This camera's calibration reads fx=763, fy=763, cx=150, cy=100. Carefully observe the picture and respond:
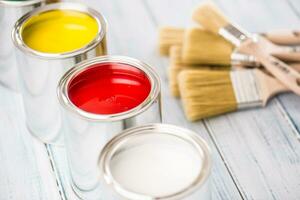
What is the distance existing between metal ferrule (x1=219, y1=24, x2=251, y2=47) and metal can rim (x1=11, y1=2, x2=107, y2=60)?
0.27 metres

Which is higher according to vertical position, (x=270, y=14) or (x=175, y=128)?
(x=175, y=128)

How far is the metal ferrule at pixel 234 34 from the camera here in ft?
4.90

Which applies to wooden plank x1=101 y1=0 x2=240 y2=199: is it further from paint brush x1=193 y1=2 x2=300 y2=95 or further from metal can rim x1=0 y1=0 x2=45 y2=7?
metal can rim x1=0 y1=0 x2=45 y2=7

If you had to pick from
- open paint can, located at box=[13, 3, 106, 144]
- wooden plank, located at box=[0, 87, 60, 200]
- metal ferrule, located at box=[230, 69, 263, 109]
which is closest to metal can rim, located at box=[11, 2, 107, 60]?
open paint can, located at box=[13, 3, 106, 144]

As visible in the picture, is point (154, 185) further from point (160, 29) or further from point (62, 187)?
point (160, 29)

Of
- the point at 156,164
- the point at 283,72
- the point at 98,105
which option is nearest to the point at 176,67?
the point at 283,72

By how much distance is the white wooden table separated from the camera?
4.16 ft

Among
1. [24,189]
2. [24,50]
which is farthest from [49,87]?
[24,189]

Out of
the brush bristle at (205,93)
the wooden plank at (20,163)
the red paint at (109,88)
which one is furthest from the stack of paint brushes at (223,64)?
the wooden plank at (20,163)

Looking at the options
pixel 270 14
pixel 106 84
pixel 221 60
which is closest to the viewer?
pixel 106 84

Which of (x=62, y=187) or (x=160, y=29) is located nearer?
(x=62, y=187)

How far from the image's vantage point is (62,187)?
129 cm

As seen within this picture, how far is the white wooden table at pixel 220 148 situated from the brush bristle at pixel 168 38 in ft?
0.07

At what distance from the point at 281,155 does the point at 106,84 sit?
330mm
